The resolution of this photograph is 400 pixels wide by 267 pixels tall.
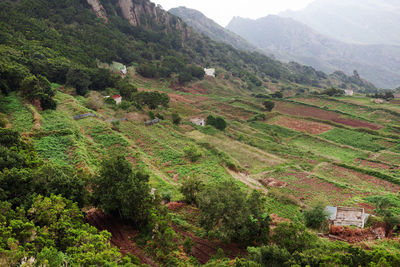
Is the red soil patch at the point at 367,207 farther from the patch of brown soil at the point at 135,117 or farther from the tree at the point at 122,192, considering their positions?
the patch of brown soil at the point at 135,117

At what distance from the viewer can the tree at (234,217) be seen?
1733 cm

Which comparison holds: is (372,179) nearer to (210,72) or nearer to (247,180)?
(247,180)

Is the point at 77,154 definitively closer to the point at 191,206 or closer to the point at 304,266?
the point at 191,206

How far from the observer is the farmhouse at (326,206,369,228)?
2224 cm

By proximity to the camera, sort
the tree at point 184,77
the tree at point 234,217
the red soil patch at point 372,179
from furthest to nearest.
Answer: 1. the tree at point 184,77
2. the red soil patch at point 372,179
3. the tree at point 234,217

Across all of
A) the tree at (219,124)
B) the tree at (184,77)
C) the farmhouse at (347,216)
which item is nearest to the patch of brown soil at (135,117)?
the tree at (219,124)

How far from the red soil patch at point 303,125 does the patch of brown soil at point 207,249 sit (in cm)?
4369

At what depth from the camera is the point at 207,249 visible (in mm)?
18109

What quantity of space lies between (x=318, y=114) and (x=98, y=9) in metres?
90.8

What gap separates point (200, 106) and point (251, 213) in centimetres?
5617

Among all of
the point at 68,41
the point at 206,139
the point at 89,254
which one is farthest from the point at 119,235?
the point at 68,41

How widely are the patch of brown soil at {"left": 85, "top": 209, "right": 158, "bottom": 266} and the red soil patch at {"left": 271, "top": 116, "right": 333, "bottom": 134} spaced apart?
4710cm

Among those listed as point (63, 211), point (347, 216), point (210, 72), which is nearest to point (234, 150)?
point (347, 216)

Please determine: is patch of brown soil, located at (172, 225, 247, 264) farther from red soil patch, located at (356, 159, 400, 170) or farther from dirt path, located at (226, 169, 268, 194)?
red soil patch, located at (356, 159, 400, 170)
